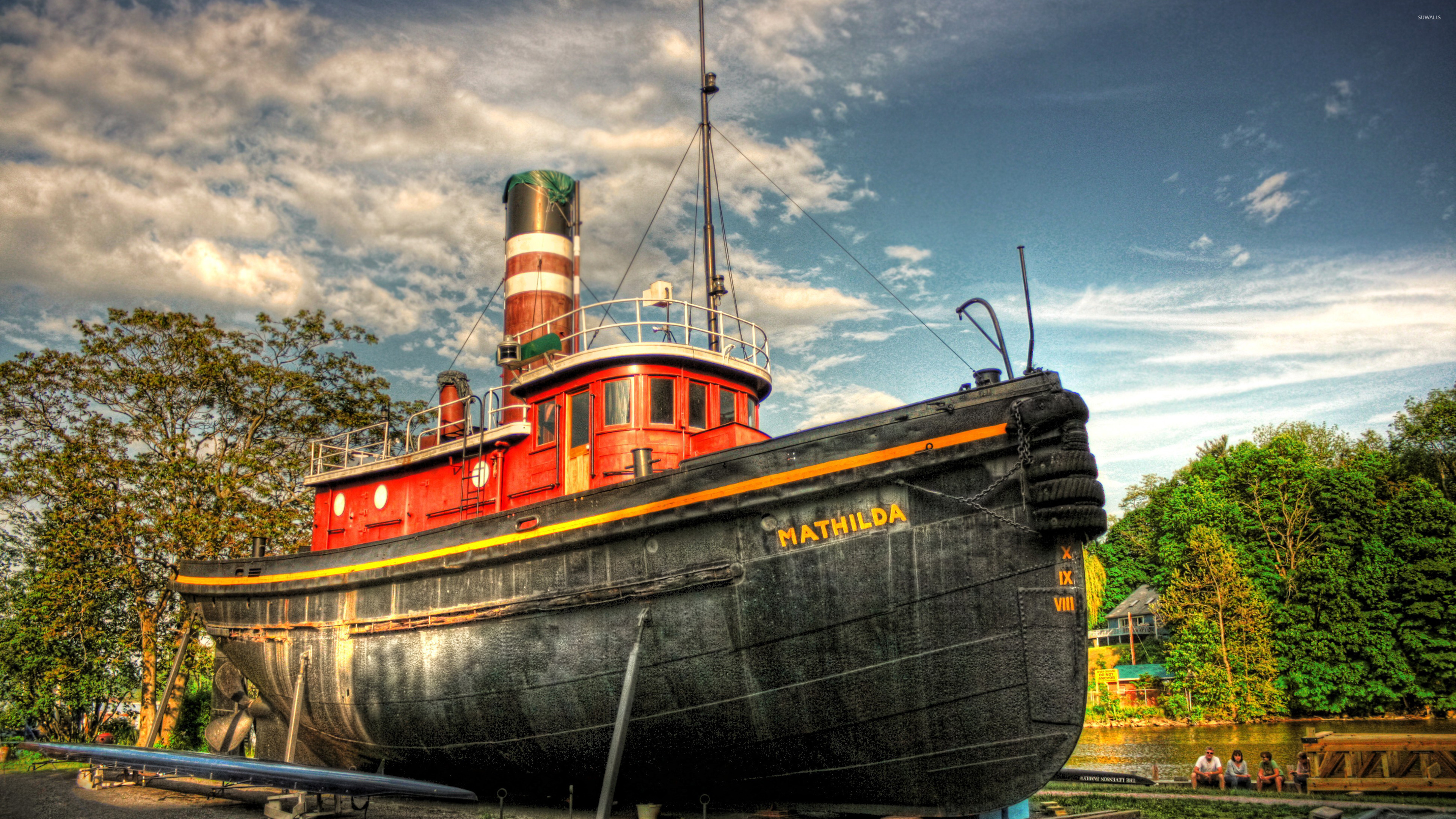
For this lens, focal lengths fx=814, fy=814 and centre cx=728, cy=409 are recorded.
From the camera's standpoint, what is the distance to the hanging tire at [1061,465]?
6.81 metres

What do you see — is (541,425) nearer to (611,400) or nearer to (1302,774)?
(611,400)

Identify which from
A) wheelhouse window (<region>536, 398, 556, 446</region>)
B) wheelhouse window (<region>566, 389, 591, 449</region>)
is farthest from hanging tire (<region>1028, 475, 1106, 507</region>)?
wheelhouse window (<region>536, 398, 556, 446</region>)

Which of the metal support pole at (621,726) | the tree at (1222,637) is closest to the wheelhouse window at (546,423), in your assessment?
the metal support pole at (621,726)

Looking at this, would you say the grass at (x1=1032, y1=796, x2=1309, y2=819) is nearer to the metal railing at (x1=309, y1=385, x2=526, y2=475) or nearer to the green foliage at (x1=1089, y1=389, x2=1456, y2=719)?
the metal railing at (x1=309, y1=385, x2=526, y2=475)

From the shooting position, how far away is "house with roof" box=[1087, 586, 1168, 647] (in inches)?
1700

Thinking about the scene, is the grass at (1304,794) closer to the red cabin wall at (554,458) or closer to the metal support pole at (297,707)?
the red cabin wall at (554,458)

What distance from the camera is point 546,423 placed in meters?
10.2

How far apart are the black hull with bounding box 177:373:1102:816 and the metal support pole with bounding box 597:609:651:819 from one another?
157mm

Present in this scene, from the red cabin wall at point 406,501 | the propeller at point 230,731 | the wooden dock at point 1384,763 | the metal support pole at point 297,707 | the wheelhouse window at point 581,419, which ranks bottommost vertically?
the wooden dock at point 1384,763

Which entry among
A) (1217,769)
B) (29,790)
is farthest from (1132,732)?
(29,790)

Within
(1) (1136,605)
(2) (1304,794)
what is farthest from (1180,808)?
(1) (1136,605)

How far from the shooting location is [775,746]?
7602 mm

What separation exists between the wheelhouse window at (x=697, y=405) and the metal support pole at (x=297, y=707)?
21.4 ft

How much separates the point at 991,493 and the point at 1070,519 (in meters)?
0.66
